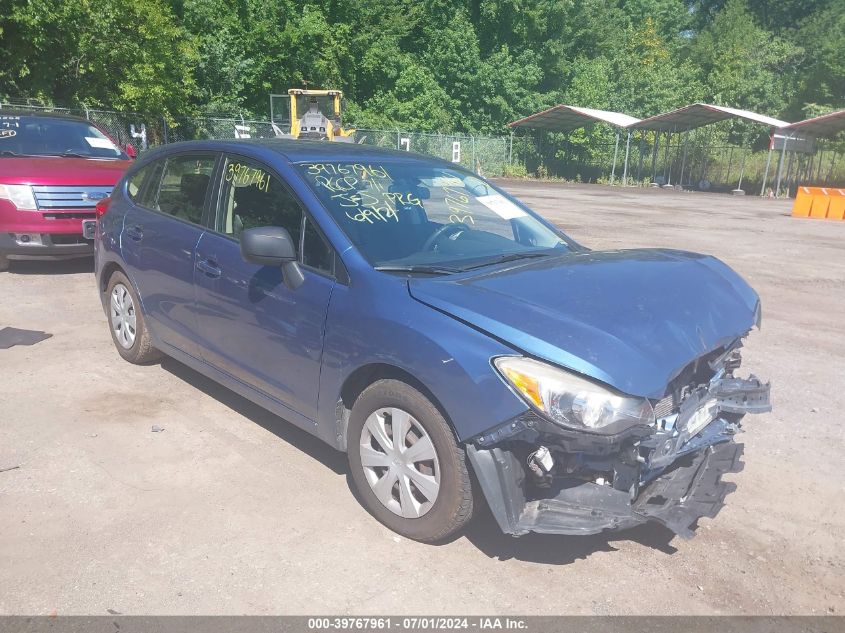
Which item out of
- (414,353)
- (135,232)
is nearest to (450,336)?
(414,353)

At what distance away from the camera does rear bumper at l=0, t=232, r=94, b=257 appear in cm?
809

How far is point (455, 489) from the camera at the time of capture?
119 inches

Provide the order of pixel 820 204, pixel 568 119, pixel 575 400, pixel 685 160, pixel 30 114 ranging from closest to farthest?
1. pixel 575 400
2. pixel 30 114
3. pixel 820 204
4. pixel 568 119
5. pixel 685 160

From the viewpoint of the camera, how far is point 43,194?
26.5 ft

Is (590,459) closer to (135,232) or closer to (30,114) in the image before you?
(135,232)

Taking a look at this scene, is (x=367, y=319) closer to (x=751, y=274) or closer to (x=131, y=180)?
(x=131, y=180)

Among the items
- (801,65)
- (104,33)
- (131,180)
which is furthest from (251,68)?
(801,65)

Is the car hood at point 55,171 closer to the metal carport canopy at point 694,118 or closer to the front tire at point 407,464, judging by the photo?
the front tire at point 407,464

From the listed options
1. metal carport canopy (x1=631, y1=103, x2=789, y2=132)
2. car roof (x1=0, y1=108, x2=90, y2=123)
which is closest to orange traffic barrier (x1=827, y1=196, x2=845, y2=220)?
metal carport canopy (x1=631, y1=103, x2=789, y2=132)

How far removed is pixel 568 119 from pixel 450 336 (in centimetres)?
3788

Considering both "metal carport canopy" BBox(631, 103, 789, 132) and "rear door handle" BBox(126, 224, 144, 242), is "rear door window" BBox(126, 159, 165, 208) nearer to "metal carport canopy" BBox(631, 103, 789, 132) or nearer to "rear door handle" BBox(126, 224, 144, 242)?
"rear door handle" BBox(126, 224, 144, 242)

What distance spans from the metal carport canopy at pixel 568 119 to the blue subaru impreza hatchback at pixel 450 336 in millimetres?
33074

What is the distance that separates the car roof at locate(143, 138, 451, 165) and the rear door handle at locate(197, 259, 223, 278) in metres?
0.70

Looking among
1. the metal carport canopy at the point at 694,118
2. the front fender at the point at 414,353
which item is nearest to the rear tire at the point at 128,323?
the front fender at the point at 414,353
